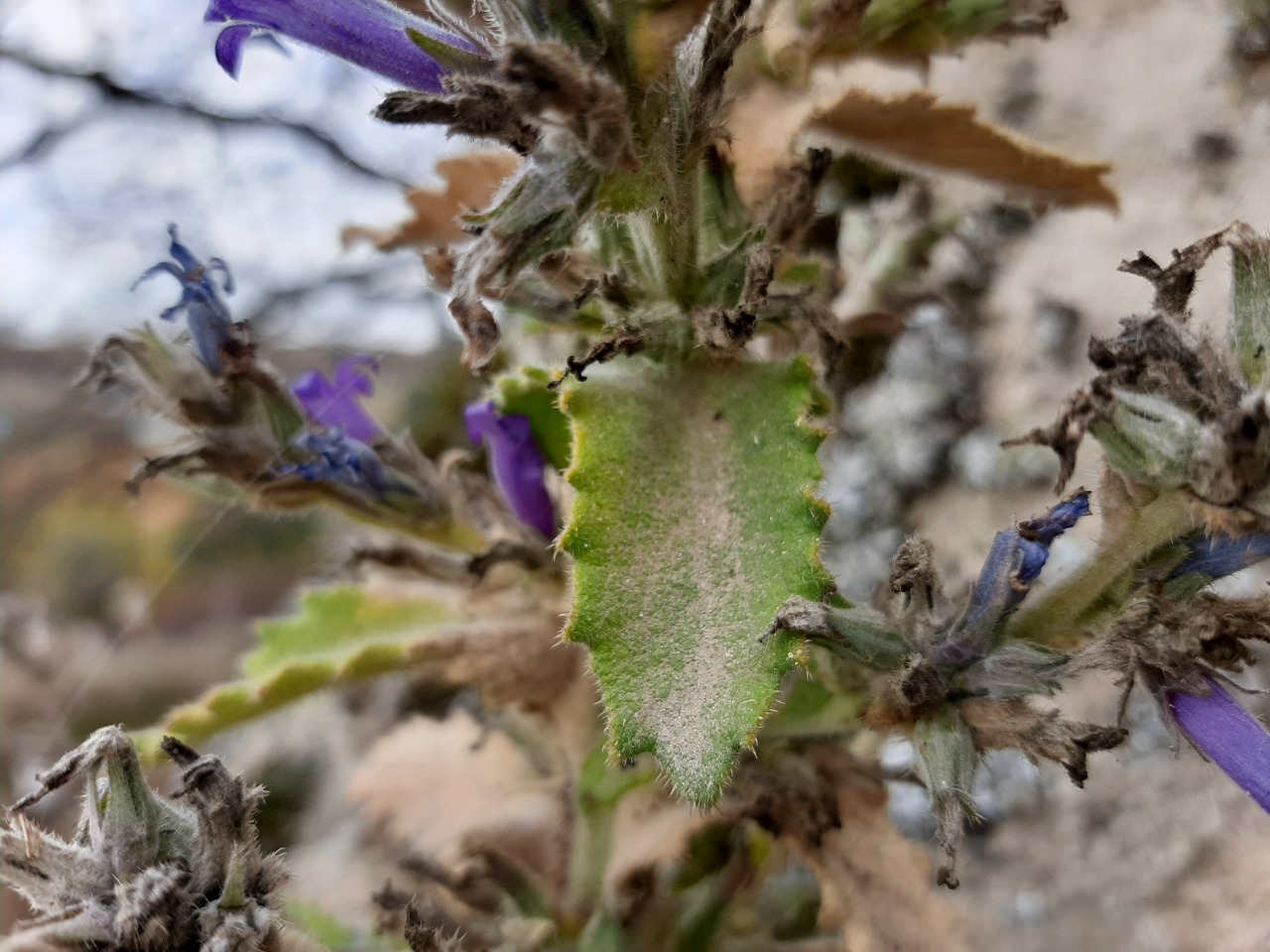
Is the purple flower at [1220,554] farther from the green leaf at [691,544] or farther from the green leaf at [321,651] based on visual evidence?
the green leaf at [321,651]

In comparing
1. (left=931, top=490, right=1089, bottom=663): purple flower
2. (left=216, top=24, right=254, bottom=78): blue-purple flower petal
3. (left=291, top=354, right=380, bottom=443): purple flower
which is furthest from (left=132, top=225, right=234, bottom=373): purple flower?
(left=931, top=490, right=1089, bottom=663): purple flower

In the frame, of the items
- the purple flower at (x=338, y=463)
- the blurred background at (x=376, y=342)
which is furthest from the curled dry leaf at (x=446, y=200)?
the purple flower at (x=338, y=463)

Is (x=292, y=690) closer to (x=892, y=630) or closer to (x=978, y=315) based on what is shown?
(x=892, y=630)

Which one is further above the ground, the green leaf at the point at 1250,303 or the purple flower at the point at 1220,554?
the green leaf at the point at 1250,303

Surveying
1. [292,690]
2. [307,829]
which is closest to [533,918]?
[292,690]

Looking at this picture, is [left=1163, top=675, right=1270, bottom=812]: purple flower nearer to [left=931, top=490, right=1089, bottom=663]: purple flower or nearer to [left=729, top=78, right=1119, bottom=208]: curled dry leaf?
[left=931, top=490, right=1089, bottom=663]: purple flower
